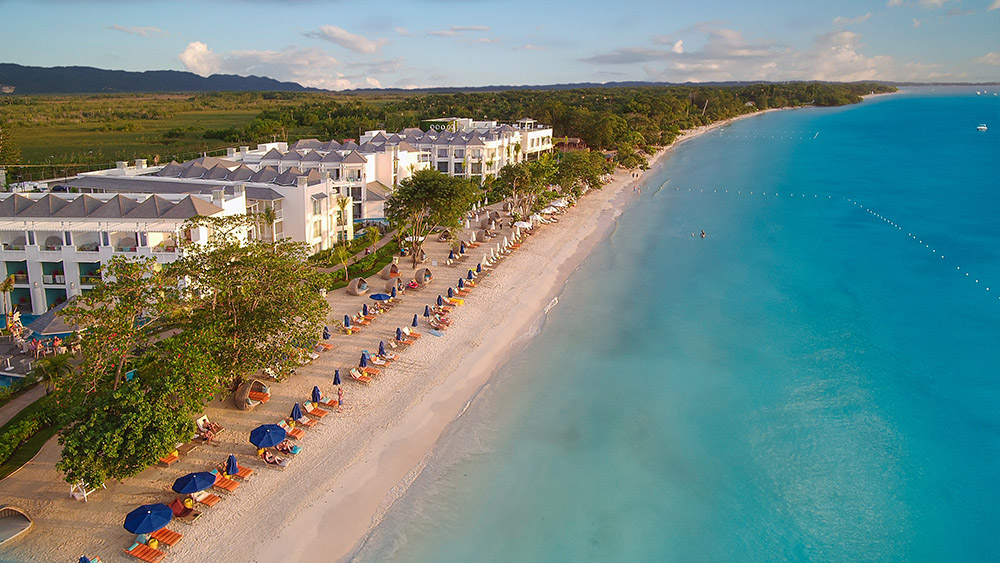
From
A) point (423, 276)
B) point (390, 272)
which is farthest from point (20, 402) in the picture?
point (423, 276)

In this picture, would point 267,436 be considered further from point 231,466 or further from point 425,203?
point 425,203

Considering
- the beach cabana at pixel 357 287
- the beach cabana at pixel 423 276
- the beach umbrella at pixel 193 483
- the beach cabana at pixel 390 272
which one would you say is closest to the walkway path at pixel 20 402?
the beach umbrella at pixel 193 483

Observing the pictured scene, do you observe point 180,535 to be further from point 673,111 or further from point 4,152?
point 673,111

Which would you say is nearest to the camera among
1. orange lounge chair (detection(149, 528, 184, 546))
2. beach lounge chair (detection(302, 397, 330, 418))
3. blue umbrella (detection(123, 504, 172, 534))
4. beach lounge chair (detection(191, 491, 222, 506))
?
blue umbrella (detection(123, 504, 172, 534))

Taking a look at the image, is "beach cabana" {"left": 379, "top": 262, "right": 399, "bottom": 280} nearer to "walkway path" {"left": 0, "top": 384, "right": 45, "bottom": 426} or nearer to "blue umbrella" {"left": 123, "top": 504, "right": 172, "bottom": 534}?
"walkway path" {"left": 0, "top": 384, "right": 45, "bottom": 426}

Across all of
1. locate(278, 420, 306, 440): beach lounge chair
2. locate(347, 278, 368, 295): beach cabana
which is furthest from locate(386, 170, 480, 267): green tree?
locate(278, 420, 306, 440): beach lounge chair
